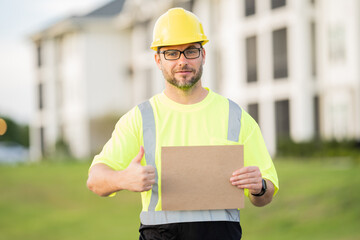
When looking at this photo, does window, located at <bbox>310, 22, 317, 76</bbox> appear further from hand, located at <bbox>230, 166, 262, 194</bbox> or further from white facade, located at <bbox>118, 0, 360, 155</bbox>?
hand, located at <bbox>230, 166, 262, 194</bbox>

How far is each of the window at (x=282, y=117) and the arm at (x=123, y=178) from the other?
27.0 m

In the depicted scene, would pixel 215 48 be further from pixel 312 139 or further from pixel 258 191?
pixel 258 191

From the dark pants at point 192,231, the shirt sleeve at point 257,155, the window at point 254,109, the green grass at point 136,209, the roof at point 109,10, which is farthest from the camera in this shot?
the roof at point 109,10

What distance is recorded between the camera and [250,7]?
107ft

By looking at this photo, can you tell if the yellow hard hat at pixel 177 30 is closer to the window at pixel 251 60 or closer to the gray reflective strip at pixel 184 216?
the gray reflective strip at pixel 184 216

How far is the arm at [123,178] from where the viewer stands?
3.35m

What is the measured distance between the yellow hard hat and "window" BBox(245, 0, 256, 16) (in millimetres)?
29122

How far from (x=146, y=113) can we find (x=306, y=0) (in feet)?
87.4

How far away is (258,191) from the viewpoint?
3602 mm

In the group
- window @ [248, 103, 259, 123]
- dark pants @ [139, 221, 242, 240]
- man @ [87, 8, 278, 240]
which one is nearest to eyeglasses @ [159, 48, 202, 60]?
man @ [87, 8, 278, 240]

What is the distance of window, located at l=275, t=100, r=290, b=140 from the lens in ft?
100

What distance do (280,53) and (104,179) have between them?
28.5m

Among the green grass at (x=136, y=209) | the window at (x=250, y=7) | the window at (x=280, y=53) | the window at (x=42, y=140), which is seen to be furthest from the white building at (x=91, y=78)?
the window at (x=280, y=53)

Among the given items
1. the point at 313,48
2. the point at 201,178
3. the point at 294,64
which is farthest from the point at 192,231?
the point at 313,48
